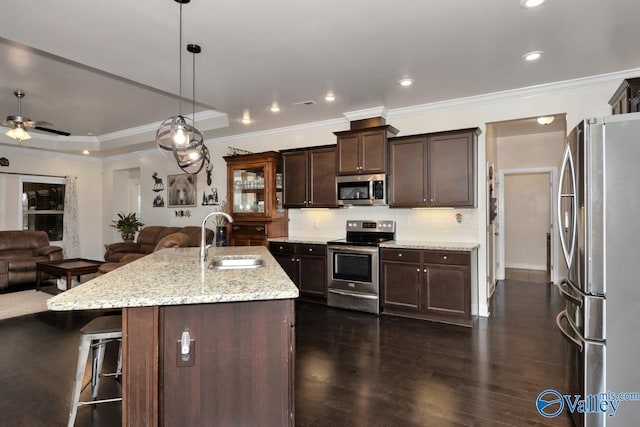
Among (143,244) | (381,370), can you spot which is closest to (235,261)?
(381,370)

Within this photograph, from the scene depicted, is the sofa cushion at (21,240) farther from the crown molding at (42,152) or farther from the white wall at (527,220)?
the white wall at (527,220)

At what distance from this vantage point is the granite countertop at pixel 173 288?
1.44 metres

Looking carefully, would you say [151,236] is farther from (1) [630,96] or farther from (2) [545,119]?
(1) [630,96]

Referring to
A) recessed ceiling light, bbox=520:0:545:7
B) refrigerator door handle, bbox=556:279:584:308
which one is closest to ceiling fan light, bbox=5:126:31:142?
recessed ceiling light, bbox=520:0:545:7

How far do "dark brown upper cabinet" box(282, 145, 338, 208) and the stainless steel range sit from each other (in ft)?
2.45

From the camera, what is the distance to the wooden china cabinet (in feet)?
17.5

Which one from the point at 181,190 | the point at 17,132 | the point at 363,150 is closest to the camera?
the point at 17,132

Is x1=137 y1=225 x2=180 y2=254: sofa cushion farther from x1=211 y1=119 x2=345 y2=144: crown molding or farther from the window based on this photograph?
the window

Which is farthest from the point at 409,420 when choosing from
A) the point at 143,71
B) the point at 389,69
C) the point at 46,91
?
the point at 46,91

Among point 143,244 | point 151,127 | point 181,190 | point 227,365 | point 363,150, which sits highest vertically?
point 151,127

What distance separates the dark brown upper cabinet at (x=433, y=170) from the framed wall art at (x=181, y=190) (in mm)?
4232

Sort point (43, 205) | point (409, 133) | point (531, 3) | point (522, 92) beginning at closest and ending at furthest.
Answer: point (531, 3) < point (522, 92) < point (409, 133) < point (43, 205)

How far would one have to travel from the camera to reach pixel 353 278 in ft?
14.5

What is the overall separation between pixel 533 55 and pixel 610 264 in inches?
85.5
